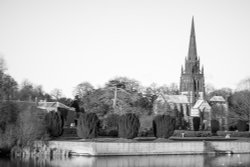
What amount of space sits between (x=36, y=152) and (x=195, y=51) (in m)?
76.6

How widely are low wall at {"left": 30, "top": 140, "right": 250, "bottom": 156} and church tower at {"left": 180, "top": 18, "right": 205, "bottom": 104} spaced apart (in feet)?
206

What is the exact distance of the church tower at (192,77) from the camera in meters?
109

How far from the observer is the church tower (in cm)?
10869

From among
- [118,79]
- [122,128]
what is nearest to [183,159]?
[122,128]

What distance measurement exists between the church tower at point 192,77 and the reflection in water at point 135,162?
227 ft

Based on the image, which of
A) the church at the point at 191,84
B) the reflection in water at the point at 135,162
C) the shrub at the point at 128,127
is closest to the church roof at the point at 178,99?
the church at the point at 191,84

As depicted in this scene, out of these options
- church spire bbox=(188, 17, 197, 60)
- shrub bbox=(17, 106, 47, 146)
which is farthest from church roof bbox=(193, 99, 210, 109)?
shrub bbox=(17, 106, 47, 146)

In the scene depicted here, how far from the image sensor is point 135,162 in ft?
118

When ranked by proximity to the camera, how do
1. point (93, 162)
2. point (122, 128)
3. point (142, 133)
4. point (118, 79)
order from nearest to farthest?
point (93, 162), point (122, 128), point (142, 133), point (118, 79)

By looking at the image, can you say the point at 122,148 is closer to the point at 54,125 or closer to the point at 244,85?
the point at 54,125

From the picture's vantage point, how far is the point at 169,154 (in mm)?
42406

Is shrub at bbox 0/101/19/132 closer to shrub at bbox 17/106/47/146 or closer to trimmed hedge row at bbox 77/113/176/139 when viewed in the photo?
shrub at bbox 17/106/47/146

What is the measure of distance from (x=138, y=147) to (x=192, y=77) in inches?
2868

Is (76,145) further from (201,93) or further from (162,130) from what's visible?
(201,93)
